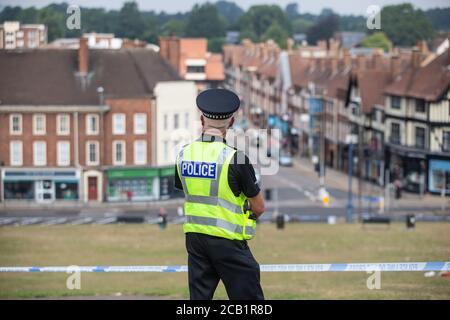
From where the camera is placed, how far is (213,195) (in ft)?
27.4

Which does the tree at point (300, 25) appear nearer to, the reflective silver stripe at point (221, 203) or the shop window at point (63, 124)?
the shop window at point (63, 124)

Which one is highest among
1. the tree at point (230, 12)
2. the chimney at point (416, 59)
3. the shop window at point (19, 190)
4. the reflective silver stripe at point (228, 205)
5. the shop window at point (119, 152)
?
the tree at point (230, 12)

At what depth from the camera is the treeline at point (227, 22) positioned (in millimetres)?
55728

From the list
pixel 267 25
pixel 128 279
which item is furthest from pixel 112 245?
pixel 267 25

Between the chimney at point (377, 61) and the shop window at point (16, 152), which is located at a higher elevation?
the chimney at point (377, 61)

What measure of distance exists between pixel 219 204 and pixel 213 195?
8 cm

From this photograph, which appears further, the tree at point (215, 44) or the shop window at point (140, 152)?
the tree at point (215, 44)

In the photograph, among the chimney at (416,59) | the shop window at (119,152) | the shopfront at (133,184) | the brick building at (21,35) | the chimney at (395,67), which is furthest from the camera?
the chimney at (395,67)

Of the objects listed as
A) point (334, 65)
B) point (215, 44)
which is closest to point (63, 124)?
point (334, 65)

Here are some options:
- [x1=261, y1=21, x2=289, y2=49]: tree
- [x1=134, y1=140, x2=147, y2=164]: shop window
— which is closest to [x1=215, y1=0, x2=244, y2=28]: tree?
[x1=261, y1=21, x2=289, y2=49]: tree

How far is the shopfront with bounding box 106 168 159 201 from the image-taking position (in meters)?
62.7

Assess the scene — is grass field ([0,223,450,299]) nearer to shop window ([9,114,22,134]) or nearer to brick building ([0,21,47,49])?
brick building ([0,21,47,49])

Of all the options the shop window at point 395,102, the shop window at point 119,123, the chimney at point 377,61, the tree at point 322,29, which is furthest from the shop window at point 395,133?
the tree at point 322,29

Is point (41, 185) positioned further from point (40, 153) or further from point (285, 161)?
point (285, 161)
